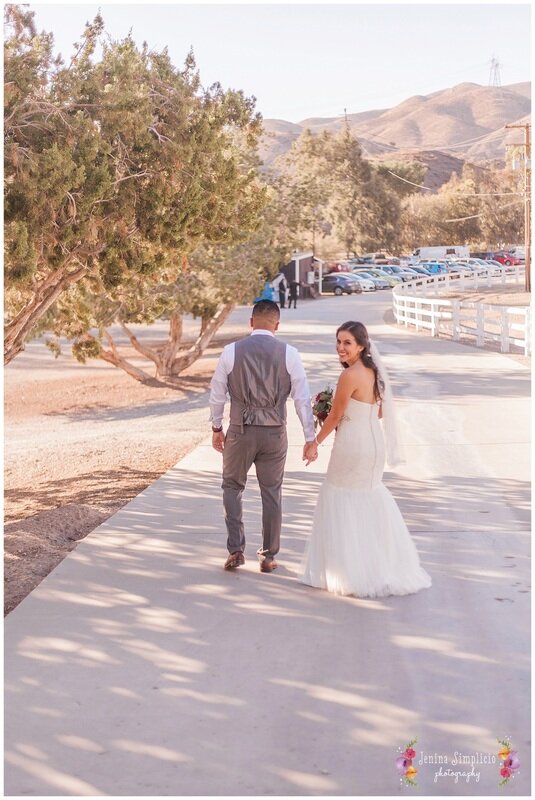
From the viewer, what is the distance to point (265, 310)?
7.20 meters

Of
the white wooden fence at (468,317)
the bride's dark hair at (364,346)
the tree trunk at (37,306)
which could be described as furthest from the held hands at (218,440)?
the white wooden fence at (468,317)

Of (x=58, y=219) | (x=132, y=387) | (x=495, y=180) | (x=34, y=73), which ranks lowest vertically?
(x=132, y=387)

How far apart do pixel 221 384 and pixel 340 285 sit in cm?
6588

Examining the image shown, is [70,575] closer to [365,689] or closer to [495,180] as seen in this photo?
[365,689]

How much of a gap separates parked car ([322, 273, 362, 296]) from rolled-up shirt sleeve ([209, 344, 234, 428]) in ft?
214

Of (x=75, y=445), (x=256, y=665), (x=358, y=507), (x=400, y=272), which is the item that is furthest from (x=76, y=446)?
(x=400, y=272)

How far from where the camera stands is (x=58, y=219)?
10.5 metres

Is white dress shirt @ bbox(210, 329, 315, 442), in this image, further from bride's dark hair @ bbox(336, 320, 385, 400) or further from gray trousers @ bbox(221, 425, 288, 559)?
bride's dark hair @ bbox(336, 320, 385, 400)

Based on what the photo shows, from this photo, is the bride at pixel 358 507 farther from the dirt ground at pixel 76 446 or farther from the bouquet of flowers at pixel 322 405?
the dirt ground at pixel 76 446

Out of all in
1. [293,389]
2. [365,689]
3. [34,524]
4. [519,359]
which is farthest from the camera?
[519,359]

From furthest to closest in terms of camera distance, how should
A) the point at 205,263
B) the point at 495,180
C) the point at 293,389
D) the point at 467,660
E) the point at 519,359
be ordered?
the point at 495,180
the point at 205,263
the point at 519,359
the point at 293,389
the point at 467,660

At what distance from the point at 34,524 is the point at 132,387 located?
62.5 ft

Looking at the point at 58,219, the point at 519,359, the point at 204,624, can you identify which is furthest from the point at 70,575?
the point at 519,359

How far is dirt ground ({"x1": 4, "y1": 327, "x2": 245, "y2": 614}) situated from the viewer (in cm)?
889
